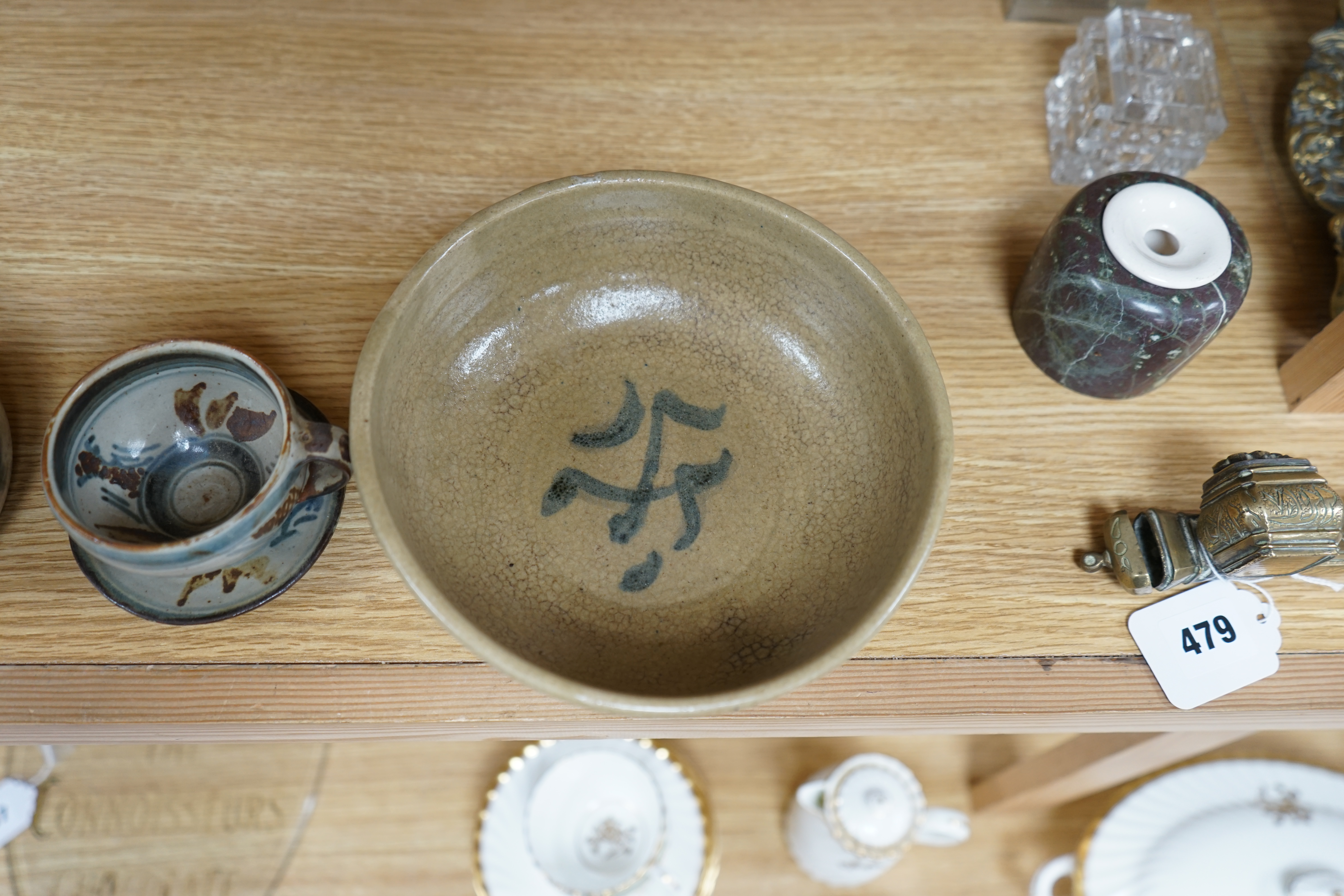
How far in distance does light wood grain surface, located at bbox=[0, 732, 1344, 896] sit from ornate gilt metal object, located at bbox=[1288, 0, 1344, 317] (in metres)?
0.84

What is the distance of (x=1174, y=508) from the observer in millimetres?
811

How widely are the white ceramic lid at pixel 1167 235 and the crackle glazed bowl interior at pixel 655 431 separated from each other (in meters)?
0.22

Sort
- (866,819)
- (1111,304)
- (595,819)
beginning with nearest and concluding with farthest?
(1111,304), (866,819), (595,819)

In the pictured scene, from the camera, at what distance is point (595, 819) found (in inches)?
50.4

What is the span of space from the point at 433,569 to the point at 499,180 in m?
0.45

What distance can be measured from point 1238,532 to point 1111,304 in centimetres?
22

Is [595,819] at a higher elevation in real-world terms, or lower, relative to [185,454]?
lower

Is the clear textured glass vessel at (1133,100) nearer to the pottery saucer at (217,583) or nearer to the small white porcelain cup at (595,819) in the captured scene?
the pottery saucer at (217,583)

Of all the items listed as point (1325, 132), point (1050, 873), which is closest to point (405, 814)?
point (1050, 873)

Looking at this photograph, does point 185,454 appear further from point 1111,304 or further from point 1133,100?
point 1133,100

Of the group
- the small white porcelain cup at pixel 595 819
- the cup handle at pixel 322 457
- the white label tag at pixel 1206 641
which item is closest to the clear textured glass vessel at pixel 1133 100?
the white label tag at pixel 1206 641

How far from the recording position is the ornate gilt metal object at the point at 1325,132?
2.99 feet

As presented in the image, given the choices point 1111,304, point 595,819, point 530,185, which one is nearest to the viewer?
point 1111,304

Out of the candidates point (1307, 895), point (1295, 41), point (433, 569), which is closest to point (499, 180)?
point (433, 569)
